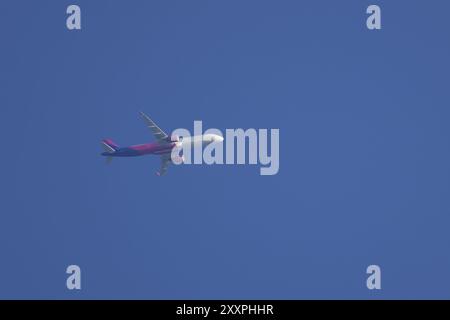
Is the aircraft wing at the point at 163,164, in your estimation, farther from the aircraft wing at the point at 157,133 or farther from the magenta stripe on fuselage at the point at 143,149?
the aircraft wing at the point at 157,133

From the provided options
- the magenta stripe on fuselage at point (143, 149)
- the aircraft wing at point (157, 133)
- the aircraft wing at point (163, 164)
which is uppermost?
Result: the aircraft wing at point (157, 133)

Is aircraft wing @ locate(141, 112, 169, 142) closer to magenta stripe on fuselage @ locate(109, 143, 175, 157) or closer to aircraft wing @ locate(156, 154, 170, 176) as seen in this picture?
magenta stripe on fuselage @ locate(109, 143, 175, 157)

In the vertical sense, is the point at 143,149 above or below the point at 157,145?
below

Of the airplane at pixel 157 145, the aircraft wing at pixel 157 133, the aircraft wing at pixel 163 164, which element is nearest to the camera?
the aircraft wing at pixel 157 133

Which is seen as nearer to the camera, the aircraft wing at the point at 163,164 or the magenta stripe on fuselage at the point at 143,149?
the magenta stripe on fuselage at the point at 143,149

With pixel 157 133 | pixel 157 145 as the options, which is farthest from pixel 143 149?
pixel 157 133

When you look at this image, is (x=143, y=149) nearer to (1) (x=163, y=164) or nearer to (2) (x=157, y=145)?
(2) (x=157, y=145)

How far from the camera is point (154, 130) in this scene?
130750 mm

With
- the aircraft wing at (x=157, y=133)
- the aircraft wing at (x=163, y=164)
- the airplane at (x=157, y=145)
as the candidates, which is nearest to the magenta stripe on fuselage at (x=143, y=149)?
the airplane at (x=157, y=145)

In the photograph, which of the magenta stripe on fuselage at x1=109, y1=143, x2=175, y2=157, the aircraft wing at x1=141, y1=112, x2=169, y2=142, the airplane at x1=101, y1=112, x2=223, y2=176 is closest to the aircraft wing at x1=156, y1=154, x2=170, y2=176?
the airplane at x1=101, y1=112, x2=223, y2=176

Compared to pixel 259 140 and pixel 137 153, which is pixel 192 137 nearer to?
pixel 137 153

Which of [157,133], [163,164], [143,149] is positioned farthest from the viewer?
[163,164]

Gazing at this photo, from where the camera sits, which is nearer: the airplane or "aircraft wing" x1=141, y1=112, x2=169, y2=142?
"aircraft wing" x1=141, y1=112, x2=169, y2=142
